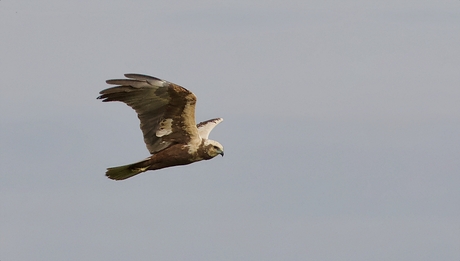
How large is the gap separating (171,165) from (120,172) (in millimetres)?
1013

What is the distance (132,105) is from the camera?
28922mm

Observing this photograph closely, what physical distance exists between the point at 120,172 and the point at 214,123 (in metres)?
3.19

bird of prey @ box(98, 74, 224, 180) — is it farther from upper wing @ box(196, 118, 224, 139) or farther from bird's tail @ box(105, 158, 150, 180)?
upper wing @ box(196, 118, 224, 139)

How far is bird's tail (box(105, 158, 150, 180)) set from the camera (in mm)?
29562

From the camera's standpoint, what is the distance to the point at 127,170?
29719mm

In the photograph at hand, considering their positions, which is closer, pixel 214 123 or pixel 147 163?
pixel 147 163

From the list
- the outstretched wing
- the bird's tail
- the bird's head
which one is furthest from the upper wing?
the bird's tail

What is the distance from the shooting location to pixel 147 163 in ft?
96.9

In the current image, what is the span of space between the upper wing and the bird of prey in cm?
105

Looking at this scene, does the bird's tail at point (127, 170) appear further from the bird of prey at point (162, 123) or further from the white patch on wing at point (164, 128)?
the white patch on wing at point (164, 128)

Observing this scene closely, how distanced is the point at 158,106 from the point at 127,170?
5.17 feet

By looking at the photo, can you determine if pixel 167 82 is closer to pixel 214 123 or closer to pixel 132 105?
pixel 132 105

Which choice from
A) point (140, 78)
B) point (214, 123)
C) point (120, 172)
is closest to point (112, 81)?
point (140, 78)

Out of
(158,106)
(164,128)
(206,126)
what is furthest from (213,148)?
(206,126)
